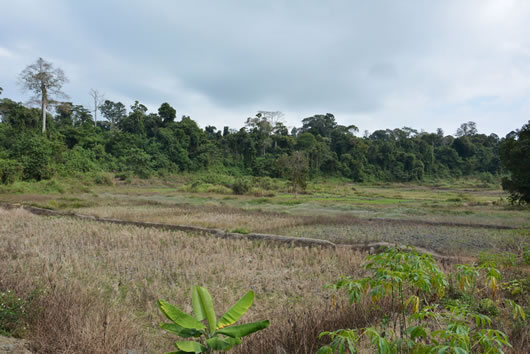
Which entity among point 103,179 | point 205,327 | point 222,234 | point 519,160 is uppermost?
point 519,160

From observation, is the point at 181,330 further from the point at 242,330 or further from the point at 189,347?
the point at 242,330

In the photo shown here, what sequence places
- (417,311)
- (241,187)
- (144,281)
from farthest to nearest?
(241,187) < (144,281) < (417,311)

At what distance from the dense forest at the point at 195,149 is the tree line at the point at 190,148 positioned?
13 centimetres

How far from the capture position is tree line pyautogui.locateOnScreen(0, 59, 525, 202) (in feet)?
118

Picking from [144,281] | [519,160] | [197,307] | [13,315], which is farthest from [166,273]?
[519,160]

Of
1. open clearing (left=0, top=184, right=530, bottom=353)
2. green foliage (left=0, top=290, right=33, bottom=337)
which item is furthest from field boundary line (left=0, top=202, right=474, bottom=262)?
green foliage (left=0, top=290, right=33, bottom=337)

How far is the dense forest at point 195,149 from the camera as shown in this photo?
118 ft

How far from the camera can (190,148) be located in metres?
52.5

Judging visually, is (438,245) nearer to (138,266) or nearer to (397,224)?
(397,224)

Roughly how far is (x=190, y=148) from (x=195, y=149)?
0.91 metres

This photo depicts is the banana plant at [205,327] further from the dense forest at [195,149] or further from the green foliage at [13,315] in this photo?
the dense forest at [195,149]

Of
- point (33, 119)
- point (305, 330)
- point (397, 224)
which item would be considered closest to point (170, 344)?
point (305, 330)

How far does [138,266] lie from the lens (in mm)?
5801

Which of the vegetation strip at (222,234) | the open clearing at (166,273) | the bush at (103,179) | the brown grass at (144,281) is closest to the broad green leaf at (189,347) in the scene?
the open clearing at (166,273)
